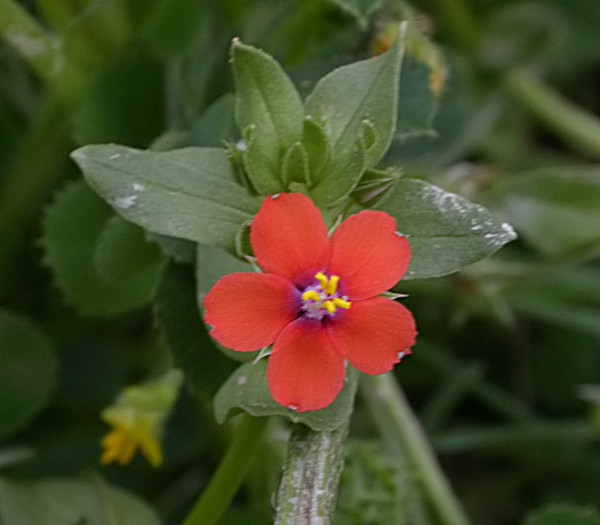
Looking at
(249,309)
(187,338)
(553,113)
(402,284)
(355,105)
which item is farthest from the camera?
(553,113)

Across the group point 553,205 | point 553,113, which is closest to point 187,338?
point 553,205

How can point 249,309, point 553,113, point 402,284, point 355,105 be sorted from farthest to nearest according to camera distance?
point 553,113 → point 402,284 → point 355,105 → point 249,309

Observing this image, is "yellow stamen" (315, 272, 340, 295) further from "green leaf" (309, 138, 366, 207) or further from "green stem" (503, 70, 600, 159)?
"green stem" (503, 70, 600, 159)

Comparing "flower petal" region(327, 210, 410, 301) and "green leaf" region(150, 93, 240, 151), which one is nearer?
"flower petal" region(327, 210, 410, 301)

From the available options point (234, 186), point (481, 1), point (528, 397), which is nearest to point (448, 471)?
point (528, 397)

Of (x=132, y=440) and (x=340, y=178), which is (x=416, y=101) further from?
(x=132, y=440)

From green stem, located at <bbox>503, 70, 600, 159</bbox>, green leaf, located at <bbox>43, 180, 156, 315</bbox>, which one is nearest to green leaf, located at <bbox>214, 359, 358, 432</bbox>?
green leaf, located at <bbox>43, 180, 156, 315</bbox>
